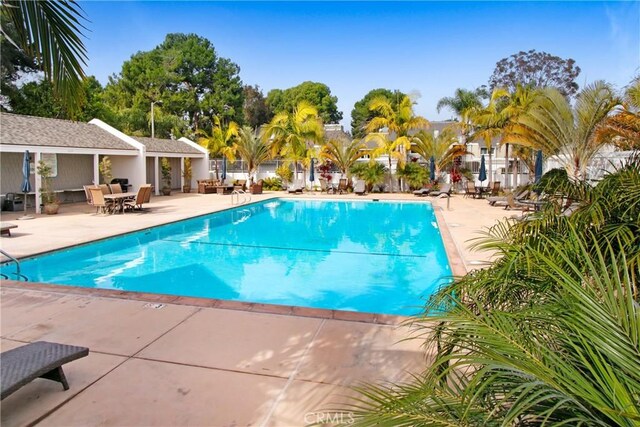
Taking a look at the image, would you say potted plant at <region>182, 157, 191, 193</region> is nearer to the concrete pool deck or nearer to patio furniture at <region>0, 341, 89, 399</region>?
the concrete pool deck

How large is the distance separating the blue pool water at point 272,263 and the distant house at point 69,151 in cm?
613

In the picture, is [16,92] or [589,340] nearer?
[589,340]

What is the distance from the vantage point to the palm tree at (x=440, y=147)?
79.3 feet

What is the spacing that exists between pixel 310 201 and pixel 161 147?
8572 millimetres

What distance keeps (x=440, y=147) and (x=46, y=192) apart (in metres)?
18.9

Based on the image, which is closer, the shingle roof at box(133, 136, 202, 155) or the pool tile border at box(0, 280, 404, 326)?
the pool tile border at box(0, 280, 404, 326)

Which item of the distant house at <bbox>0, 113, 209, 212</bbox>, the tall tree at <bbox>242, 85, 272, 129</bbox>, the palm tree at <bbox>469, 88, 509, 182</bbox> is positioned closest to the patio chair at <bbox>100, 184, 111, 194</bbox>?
the distant house at <bbox>0, 113, 209, 212</bbox>

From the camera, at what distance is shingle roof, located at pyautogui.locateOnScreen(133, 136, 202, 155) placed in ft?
73.7

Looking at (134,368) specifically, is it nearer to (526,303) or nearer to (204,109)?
(526,303)

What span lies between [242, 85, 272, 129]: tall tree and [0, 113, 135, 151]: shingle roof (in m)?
34.1

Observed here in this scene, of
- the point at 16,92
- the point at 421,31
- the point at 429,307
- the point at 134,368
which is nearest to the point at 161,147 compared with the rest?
the point at 16,92

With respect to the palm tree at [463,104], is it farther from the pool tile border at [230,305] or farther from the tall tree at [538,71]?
the pool tile border at [230,305]

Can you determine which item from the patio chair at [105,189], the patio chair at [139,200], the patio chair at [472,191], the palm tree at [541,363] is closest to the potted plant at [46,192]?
the patio chair at [105,189]

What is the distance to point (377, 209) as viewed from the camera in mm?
19234
